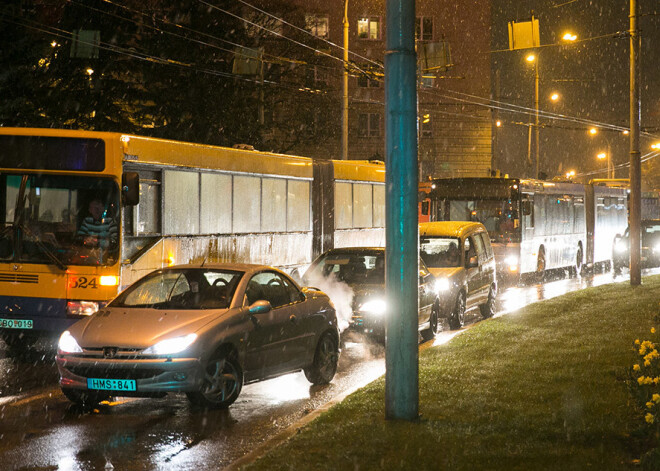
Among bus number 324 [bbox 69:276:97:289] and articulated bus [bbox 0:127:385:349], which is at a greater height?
articulated bus [bbox 0:127:385:349]

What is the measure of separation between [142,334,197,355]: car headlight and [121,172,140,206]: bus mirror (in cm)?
458

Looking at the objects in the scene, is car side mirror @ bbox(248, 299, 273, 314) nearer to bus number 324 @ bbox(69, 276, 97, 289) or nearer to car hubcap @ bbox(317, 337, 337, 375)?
car hubcap @ bbox(317, 337, 337, 375)

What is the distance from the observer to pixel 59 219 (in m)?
13.3

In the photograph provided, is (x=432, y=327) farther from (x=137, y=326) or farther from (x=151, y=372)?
(x=151, y=372)

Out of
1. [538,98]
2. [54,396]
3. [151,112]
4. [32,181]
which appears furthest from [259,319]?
[538,98]

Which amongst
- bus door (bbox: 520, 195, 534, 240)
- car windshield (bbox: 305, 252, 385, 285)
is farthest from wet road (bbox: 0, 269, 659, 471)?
bus door (bbox: 520, 195, 534, 240)

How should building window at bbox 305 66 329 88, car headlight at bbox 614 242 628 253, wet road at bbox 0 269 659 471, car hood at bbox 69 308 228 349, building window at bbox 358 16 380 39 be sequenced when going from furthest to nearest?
building window at bbox 358 16 380 39
building window at bbox 305 66 329 88
car headlight at bbox 614 242 628 253
car hood at bbox 69 308 228 349
wet road at bbox 0 269 659 471

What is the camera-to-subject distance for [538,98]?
47562mm

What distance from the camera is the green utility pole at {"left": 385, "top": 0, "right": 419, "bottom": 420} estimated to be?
7973mm

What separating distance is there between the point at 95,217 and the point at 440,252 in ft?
24.8

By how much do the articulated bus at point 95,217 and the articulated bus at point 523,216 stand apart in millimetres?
10755

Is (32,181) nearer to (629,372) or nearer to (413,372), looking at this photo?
(413,372)

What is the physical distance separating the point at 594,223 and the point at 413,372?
29638 mm

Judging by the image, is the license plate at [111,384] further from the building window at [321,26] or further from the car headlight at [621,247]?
the building window at [321,26]
